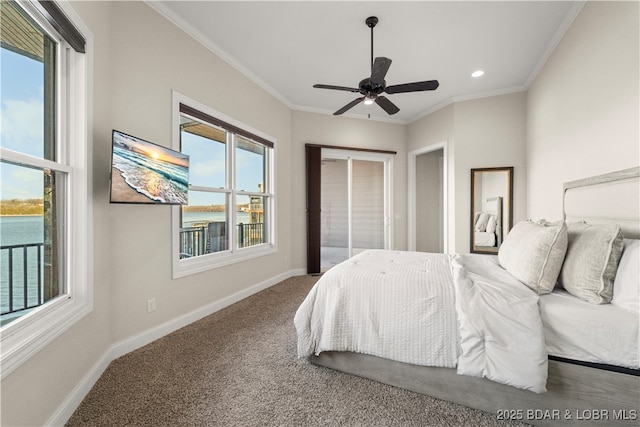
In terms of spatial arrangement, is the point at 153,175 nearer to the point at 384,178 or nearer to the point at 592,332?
the point at 592,332

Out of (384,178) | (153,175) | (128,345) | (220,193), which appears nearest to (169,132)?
(153,175)

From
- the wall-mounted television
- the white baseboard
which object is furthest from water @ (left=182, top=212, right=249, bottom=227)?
the white baseboard

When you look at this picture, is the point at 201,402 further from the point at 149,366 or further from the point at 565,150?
the point at 565,150

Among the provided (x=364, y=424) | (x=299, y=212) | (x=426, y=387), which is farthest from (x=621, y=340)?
(x=299, y=212)

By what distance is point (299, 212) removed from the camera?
4.47 metres

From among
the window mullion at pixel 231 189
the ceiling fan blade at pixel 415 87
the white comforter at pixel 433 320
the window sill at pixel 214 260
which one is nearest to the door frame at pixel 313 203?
the window sill at pixel 214 260

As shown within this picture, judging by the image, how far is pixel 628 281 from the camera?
1275 millimetres

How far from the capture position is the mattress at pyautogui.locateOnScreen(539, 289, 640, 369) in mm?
1177

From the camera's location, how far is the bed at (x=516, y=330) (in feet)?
4.02

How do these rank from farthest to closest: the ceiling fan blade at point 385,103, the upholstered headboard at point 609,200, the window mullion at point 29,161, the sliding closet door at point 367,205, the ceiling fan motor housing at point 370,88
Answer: the sliding closet door at point 367,205, the ceiling fan blade at point 385,103, the ceiling fan motor housing at point 370,88, the upholstered headboard at point 609,200, the window mullion at point 29,161

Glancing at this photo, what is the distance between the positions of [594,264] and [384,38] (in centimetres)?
264

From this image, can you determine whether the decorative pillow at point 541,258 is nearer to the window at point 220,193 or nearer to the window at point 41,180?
the window at point 41,180

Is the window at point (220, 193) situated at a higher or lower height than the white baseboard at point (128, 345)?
higher

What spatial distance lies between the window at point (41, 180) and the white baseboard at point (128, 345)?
0.43 metres
